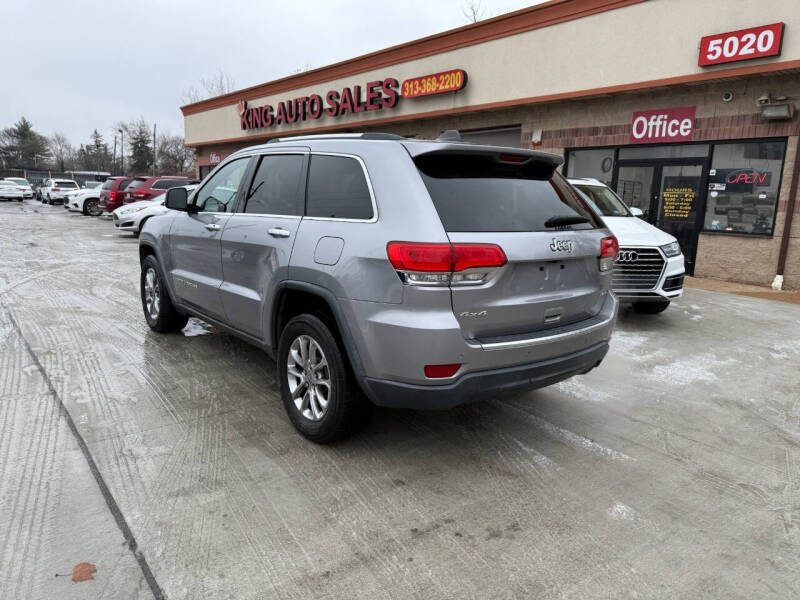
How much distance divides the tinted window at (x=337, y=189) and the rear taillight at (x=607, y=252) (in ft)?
5.04

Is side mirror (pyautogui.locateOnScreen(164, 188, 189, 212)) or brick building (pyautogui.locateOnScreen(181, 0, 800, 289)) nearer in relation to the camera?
side mirror (pyautogui.locateOnScreen(164, 188, 189, 212))

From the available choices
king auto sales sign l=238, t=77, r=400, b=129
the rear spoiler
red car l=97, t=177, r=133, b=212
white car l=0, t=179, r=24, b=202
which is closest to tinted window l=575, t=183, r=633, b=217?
the rear spoiler

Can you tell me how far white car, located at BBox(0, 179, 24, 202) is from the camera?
3738 cm

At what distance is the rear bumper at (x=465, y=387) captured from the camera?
287cm

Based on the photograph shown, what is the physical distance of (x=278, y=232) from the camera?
11.9ft

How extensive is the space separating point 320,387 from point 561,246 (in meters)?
1.65

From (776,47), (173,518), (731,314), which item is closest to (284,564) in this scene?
(173,518)

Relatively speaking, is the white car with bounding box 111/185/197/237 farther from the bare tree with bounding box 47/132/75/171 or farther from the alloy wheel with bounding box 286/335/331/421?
the bare tree with bounding box 47/132/75/171

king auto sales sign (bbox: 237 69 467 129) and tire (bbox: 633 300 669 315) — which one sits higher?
king auto sales sign (bbox: 237 69 467 129)

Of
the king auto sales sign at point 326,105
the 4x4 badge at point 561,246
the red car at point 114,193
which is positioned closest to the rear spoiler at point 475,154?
the 4x4 badge at point 561,246

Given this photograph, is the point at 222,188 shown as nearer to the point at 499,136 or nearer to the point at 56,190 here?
the point at 499,136

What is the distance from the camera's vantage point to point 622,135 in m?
12.0

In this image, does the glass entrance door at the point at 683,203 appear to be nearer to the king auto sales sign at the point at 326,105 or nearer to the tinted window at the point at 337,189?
the king auto sales sign at the point at 326,105

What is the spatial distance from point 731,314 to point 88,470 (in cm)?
789
